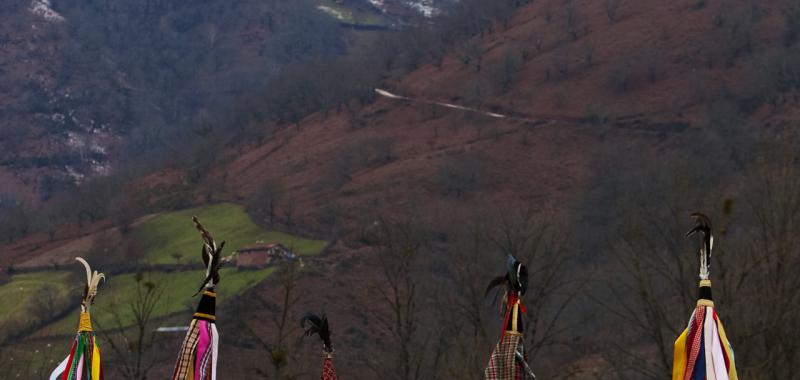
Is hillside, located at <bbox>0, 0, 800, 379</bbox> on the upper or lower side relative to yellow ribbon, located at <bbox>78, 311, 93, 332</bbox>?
upper

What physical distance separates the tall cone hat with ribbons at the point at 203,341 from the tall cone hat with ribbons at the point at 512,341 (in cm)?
297

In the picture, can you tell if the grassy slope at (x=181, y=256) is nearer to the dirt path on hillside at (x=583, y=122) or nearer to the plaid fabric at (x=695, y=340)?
the dirt path on hillside at (x=583, y=122)

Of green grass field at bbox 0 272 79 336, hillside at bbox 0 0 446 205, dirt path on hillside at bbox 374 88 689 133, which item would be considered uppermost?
hillside at bbox 0 0 446 205

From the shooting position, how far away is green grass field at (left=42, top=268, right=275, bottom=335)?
60688 millimetres

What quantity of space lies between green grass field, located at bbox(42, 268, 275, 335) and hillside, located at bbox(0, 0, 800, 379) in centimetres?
82

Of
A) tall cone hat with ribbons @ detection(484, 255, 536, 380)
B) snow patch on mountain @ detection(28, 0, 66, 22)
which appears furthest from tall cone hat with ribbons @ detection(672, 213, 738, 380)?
snow patch on mountain @ detection(28, 0, 66, 22)

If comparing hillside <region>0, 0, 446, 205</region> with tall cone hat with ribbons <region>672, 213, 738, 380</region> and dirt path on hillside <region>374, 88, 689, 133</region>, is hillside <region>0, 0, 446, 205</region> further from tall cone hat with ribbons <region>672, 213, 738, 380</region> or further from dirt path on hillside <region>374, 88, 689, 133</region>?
tall cone hat with ribbons <region>672, 213, 738, 380</region>

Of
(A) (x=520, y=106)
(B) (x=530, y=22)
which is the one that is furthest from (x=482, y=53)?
(A) (x=520, y=106)

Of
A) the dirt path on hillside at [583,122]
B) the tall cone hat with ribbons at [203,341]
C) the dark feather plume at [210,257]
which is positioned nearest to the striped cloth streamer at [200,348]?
the tall cone hat with ribbons at [203,341]

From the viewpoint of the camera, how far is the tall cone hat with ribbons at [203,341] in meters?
10.8

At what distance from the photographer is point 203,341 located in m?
10.8

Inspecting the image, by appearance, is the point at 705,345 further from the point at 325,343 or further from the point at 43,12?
the point at 43,12

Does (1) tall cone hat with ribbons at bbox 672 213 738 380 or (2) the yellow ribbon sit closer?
(1) tall cone hat with ribbons at bbox 672 213 738 380

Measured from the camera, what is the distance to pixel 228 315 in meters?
61.1
